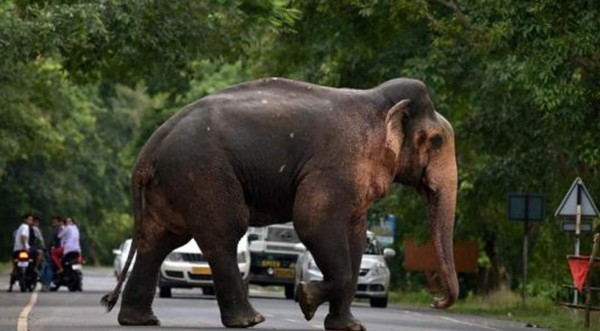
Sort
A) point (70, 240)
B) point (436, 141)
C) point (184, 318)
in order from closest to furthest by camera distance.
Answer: point (436, 141)
point (184, 318)
point (70, 240)

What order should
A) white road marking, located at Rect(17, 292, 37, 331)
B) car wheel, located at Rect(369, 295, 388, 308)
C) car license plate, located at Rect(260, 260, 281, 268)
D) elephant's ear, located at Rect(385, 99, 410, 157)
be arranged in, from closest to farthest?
elephant's ear, located at Rect(385, 99, 410, 157), white road marking, located at Rect(17, 292, 37, 331), car wheel, located at Rect(369, 295, 388, 308), car license plate, located at Rect(260, 260, 281, 268)

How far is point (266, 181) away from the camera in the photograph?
2378 centimetres

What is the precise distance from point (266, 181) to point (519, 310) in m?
19.5

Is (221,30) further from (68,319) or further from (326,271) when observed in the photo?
(326,271)

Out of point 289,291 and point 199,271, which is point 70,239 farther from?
point 199,271

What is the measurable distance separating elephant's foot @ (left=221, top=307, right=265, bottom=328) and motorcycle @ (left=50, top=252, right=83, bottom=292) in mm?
25320

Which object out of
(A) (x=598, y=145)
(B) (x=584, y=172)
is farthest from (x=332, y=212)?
(B) (x=584, y=172)

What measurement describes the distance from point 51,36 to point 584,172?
12.1 m

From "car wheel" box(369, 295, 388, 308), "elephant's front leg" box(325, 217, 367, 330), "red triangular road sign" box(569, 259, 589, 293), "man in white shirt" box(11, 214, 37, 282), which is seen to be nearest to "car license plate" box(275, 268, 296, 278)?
"car wheel" box(369, 295, 388, 308)

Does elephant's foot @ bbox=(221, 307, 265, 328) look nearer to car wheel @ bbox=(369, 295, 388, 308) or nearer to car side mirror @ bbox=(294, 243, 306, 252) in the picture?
car wheel @ bbox=(369, 295, 388, 308)

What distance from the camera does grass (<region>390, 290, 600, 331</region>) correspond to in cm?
3503

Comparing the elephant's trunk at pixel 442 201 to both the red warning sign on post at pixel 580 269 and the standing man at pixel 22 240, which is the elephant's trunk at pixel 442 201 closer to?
the red warning sign on post at pixel 580 269

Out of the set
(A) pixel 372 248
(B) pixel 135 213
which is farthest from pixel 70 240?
(B) pixel 135 213

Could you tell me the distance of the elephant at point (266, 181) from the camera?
77.4 feet
